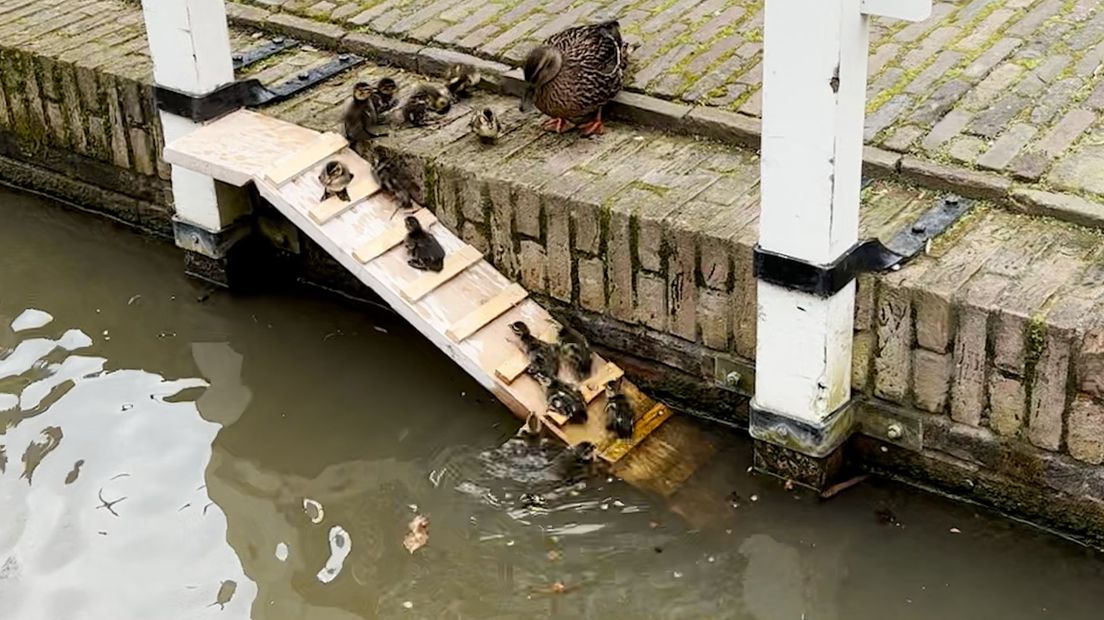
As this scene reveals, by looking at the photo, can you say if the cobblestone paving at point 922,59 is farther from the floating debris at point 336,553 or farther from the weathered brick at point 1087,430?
the floating debris at point 336,553

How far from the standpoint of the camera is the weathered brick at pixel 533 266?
6.89 meters

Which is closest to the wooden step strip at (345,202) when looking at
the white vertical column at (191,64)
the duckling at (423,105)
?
the duckling at (423,105)

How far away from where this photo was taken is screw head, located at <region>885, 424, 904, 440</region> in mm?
6086

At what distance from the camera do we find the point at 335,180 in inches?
279

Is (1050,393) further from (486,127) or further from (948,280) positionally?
(486,127)

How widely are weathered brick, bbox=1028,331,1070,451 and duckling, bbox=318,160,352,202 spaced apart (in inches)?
129

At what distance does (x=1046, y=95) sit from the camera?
23.4 ft

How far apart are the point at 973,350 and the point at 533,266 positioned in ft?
6.98

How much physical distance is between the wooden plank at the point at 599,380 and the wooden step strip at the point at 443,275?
0.84 meters

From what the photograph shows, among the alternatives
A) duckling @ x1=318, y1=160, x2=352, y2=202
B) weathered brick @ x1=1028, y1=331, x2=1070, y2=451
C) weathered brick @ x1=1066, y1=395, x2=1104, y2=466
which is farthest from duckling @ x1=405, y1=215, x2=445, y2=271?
weathered brick @ x1=1066, y1=395, x2=1104, y2=466

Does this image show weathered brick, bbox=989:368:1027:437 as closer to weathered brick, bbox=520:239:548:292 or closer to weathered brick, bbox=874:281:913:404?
weathered brick, bbox=874:281:913:404

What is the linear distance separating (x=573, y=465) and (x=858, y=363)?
50.6 inches

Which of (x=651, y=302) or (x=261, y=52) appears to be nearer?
(x=651, y=302)

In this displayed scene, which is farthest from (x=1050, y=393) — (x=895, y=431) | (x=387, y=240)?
(x=387, y=240)
